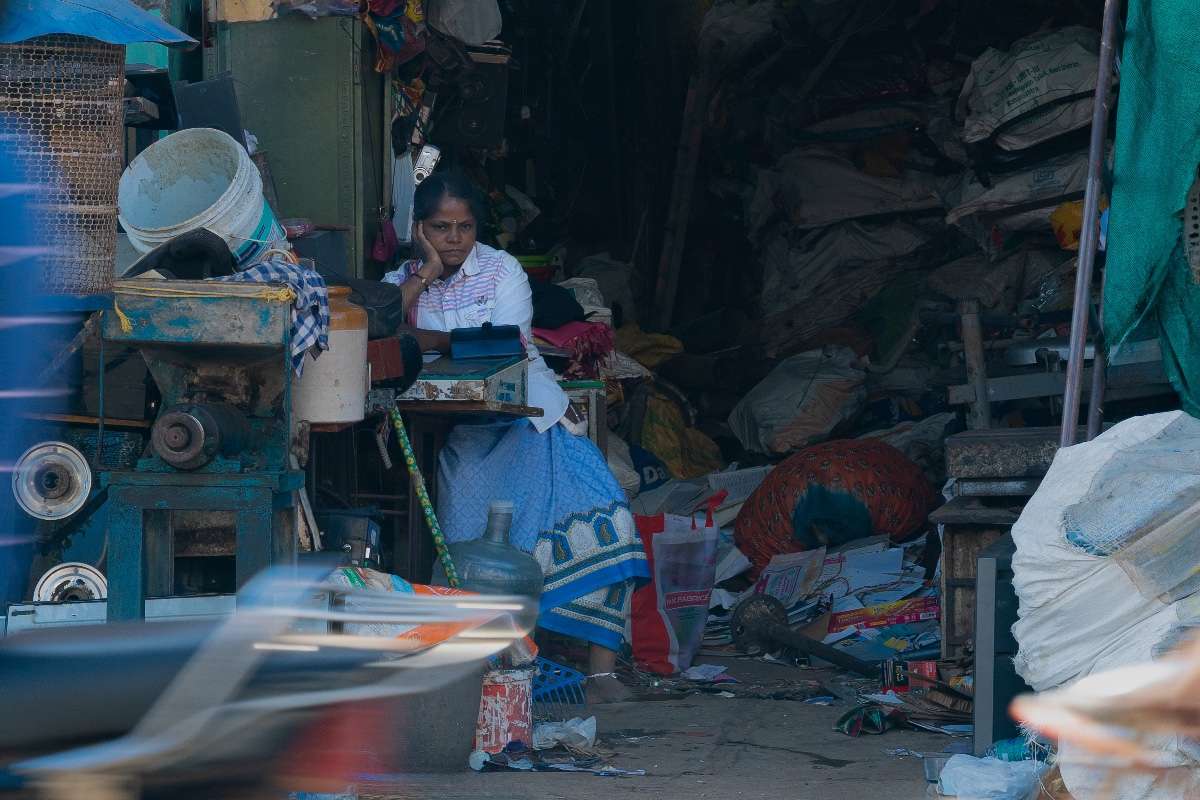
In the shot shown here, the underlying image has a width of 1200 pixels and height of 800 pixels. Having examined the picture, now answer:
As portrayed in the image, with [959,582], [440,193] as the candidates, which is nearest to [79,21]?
[440,193]

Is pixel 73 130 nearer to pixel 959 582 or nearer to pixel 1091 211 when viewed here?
pixel 1091 211

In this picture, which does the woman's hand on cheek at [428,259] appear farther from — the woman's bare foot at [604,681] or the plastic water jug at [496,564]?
the woman's bare foot at [604,681]

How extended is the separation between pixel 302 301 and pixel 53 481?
853mm

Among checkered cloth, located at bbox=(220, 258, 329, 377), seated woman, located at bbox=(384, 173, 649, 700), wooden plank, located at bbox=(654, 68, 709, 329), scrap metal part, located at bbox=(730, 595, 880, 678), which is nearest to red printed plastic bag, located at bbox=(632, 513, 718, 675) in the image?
scrap metal part, located at bbox=(730, 595, 880, 678)

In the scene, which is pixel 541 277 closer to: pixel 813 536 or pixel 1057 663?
pixel 813 536

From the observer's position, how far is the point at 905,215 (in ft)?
35.2

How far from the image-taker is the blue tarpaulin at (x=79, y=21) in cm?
405

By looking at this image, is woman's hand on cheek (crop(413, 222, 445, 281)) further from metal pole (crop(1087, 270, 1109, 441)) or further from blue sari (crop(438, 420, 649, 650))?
metal pole (crop(1087, 270, 1109, 441))

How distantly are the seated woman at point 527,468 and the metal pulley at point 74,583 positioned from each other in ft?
5.15

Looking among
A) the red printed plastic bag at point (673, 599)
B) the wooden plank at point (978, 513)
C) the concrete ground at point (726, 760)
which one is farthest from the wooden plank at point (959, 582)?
the red printed plastic bag at point (673, 599)

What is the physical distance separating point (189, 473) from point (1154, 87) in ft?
10.3

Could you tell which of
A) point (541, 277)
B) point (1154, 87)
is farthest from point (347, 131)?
point (1154, 87)

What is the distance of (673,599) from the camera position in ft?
21.2

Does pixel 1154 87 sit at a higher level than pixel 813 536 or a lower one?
higher
